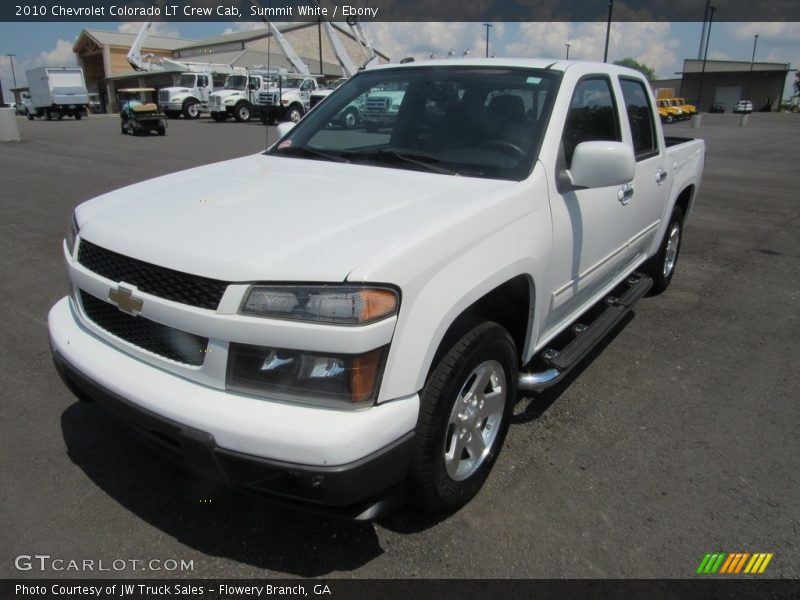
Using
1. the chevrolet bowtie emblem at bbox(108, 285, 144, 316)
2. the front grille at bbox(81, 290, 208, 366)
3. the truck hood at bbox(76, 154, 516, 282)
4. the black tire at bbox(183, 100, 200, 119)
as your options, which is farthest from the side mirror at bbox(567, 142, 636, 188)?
the black tire at bbox(183, 100, 200, 119)

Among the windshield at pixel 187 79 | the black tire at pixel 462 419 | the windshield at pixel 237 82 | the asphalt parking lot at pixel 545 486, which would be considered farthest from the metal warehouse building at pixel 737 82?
the black tire at pixel 462 419

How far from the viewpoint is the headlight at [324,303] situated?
1836 mm

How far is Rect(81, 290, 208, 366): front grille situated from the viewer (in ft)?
6.61

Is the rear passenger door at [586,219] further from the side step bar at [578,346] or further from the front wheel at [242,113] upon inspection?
the front wheel at [242,113]

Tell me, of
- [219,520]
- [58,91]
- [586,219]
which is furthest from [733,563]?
→ [58,91]

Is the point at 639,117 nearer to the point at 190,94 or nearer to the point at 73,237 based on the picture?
the point at 73,237

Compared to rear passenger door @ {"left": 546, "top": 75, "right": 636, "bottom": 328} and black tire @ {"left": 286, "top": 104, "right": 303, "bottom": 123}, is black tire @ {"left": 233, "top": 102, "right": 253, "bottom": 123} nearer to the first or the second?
black tire @ {"left": 286, "top": 104, "right": 303, "bottom": 123}

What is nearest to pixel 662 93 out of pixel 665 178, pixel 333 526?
pixel 665 178

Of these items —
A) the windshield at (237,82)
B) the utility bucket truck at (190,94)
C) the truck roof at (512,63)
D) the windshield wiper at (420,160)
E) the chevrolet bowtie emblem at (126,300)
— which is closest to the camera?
the chevrolet bowtie emblem at (126,300)

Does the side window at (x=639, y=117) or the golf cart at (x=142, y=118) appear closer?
the side window at (x=639, y=117)

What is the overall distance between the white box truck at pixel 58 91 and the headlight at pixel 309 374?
45050mm

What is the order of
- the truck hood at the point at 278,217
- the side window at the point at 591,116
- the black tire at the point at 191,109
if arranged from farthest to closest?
the black tire at the point at 191,109, the side window at the point at 591,116, the truck hood at the point at 278,217

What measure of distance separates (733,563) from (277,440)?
71.4 inches

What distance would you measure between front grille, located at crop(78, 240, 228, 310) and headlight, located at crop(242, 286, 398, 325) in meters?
0.14
